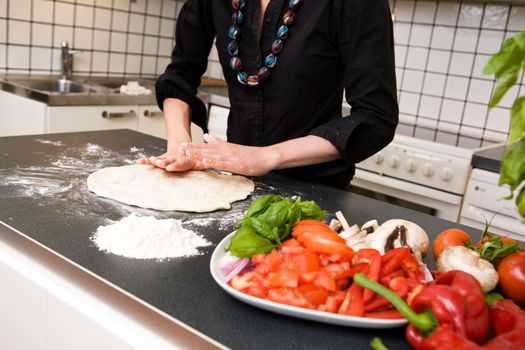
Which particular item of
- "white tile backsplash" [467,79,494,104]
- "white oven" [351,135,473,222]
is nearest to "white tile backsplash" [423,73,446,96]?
"white tile backsplash" [467,79,494,104]

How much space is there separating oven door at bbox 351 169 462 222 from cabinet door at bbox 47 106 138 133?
3.51 feet

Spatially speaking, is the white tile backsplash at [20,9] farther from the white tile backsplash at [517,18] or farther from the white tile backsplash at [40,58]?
the white tile backsplash at [517,18]

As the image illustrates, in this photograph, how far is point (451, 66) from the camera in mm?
2484

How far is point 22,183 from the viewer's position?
1.03 meters

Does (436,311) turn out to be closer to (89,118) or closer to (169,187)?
(169,187)

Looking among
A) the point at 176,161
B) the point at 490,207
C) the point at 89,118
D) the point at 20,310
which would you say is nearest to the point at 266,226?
the point at 20,310

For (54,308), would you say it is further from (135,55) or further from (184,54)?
(135,55)

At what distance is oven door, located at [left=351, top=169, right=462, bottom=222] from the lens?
2.00 m

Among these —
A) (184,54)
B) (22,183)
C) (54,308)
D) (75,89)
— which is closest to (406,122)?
(184,54)

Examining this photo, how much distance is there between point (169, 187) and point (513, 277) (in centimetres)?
70

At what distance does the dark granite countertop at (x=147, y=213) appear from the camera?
0.61 m

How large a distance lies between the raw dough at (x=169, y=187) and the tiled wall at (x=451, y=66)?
1.25 metres

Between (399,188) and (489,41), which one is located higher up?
(489,41)

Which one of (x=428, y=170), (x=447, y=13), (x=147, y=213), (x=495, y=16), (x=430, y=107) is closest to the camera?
(x=147, y=213)
